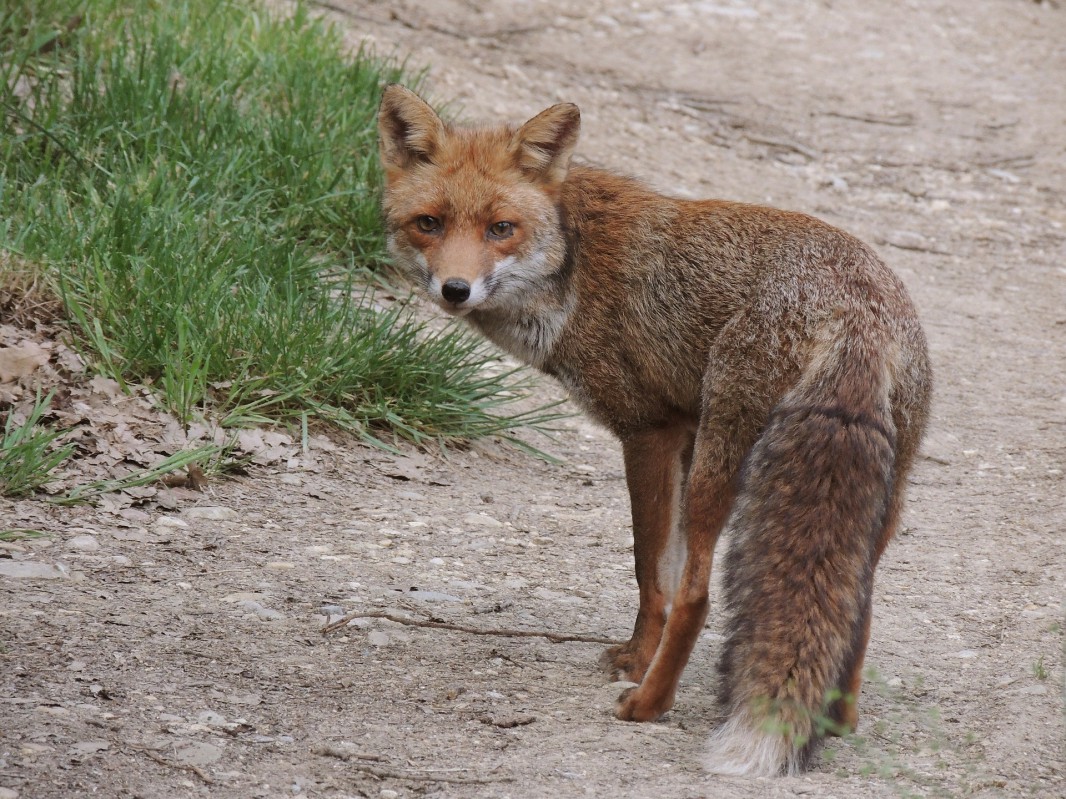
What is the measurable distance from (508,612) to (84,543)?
1.68m

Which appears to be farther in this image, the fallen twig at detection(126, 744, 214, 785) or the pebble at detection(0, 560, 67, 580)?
the pebble at detection(0, 560, 67, 580)

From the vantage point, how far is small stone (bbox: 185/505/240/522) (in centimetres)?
514

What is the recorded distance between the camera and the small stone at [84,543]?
4.61 m

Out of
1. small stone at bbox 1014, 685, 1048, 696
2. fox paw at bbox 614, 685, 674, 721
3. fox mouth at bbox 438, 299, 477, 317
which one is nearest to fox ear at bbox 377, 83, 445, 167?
fox mouth at bbox 438, 299, 477, 317

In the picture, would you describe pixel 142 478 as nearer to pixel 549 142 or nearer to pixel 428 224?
pixel 428 224

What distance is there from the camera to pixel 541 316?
181 inches

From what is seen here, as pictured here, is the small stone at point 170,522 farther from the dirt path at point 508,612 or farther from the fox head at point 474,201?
the fox head at point 474,201

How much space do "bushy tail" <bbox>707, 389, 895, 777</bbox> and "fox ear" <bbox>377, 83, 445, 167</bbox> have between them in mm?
1929

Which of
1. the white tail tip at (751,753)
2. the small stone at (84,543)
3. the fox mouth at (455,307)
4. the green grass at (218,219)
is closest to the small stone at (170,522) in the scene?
the small stone at (84,543)

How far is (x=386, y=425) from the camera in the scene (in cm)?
632

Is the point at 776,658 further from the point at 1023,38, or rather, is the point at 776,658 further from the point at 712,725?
the point at 1023,38

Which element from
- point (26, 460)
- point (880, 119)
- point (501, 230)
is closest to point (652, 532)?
point (501, 230)

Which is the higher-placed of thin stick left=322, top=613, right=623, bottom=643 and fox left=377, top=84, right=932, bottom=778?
fox left=377, top=84, right=932, bottom=778

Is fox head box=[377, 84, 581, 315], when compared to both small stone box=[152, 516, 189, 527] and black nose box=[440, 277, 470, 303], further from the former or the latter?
small stone box=[152, 516, 189, 527]
